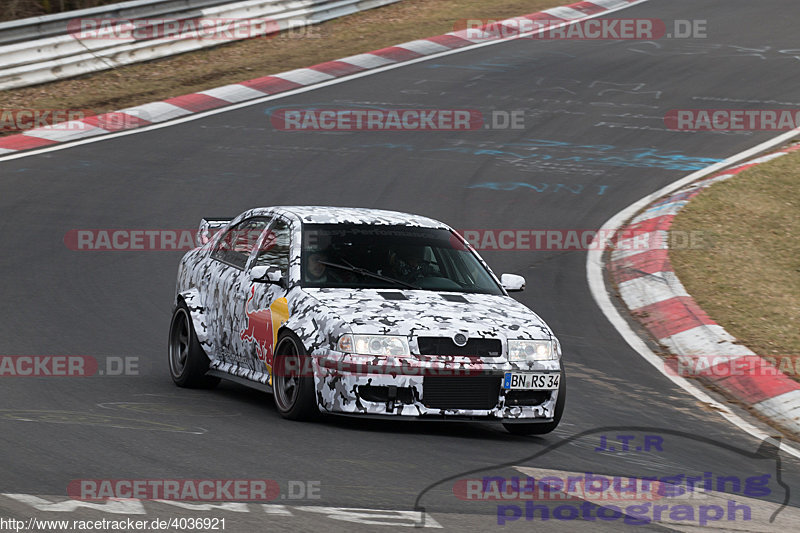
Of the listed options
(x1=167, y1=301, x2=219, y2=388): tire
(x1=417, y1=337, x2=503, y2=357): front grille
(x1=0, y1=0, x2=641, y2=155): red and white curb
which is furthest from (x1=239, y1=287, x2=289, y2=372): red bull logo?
(x1=0, y1=0, x2=641, y2=155): red and white curb

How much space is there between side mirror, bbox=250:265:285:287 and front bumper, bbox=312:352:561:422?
2.70 ft

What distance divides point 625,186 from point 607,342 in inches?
226

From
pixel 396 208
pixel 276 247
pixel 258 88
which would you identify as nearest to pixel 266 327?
pixel 276 247

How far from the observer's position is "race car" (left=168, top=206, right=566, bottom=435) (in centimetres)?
727

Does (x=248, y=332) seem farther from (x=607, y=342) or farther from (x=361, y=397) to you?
(x=607, y=342)

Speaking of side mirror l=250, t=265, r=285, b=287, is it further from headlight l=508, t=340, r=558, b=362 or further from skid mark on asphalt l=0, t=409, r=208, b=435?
headlight l=508, t=340, r=558, b=362

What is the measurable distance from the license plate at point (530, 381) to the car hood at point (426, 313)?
0.24 meters

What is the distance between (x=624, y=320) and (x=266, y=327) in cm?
444

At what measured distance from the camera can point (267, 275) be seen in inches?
316

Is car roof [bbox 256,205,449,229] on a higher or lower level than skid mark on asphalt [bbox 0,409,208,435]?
higher

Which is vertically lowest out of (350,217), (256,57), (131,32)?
(350,217)

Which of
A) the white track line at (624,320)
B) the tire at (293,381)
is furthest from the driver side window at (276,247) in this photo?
the white track line at (624,320)

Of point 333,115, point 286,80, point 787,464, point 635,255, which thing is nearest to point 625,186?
point 635,255

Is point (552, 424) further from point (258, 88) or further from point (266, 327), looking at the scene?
point (258, 88)
